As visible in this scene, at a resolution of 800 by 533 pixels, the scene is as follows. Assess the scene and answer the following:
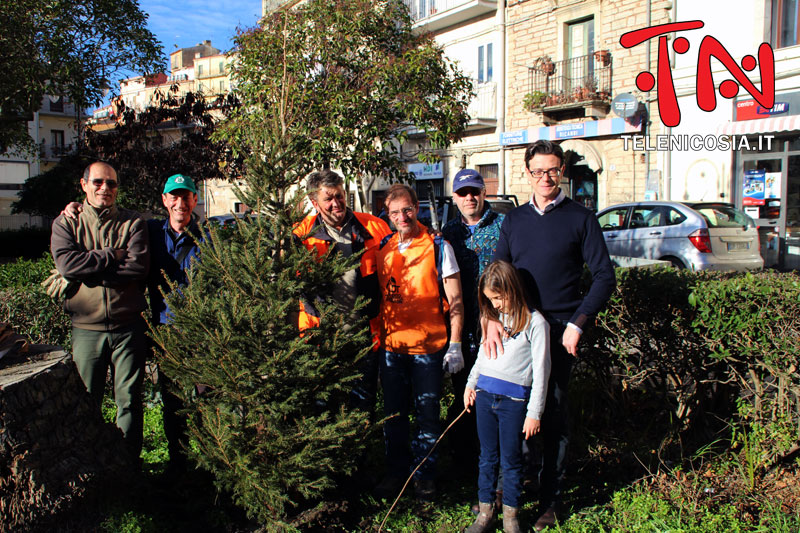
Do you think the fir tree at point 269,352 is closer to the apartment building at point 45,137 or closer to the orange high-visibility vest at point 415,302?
the orange high-visibility vest at point 415,302

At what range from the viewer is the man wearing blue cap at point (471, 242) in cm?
352

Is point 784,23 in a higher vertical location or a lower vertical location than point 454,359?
higher

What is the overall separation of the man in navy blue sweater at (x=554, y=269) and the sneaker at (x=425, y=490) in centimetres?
59

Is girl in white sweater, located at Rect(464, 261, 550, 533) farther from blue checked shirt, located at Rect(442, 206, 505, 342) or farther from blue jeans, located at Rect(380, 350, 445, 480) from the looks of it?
blue checked shirt, located at Rect(442, 206, 505, 342)

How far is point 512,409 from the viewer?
297cm

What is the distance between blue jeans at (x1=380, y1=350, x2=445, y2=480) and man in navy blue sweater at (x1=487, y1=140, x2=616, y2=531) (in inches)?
18.7

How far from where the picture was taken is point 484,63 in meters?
21.0

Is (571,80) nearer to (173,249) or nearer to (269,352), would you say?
(173,249)

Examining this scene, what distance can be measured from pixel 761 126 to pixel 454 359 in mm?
13544

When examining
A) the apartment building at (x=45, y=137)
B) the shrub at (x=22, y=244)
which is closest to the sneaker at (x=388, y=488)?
the shrub at (x=22, y=244)

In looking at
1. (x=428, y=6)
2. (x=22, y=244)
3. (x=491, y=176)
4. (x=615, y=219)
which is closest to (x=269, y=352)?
(x=615, y=219)

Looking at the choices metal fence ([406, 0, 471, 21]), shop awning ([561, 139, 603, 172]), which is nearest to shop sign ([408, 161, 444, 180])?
metal fence ([406, 0, 471, 21])

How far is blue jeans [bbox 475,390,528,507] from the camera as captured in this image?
117 inches

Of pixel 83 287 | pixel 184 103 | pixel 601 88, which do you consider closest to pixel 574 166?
pixel 601 88
